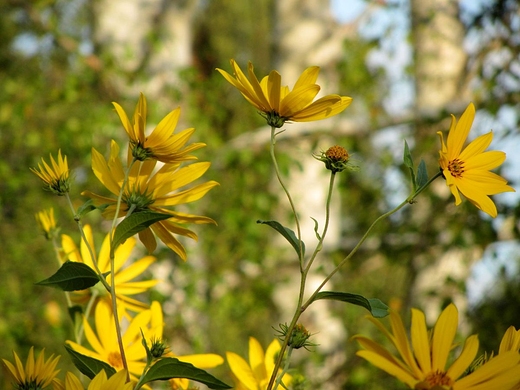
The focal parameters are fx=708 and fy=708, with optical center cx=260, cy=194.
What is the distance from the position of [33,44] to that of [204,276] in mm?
1275

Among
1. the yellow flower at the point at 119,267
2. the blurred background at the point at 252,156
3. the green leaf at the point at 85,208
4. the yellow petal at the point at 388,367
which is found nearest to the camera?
the yellow petal at the point at 388,367

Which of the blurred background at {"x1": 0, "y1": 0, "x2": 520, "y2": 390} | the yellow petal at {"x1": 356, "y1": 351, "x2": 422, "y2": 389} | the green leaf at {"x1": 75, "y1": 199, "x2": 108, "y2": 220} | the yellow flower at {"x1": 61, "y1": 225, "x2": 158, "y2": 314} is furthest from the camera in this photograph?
the blurred background at {"x1": 0, "y1": 0, "x2": 520, "y2": 390}

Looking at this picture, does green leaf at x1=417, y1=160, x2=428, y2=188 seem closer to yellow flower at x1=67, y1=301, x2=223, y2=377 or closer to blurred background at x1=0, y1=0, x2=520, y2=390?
yellow flower at x1=67, y1=301, x2=223, y2=377

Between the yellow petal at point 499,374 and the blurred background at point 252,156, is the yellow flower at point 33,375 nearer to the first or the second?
the yellow petal at point 499,374

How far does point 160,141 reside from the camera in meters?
0.46

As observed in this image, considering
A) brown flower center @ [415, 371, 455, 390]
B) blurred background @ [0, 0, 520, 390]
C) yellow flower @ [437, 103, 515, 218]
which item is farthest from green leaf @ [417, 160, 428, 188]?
blurred background @ [0, 0, 520, 390]

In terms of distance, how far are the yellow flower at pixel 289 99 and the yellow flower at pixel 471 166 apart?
0.07m

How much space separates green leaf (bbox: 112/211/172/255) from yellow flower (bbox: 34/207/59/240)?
0.60ft

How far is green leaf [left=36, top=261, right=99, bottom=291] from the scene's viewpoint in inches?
16.1

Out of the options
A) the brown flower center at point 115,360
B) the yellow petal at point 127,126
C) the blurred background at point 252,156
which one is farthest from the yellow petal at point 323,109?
the blurred background at point 252,156

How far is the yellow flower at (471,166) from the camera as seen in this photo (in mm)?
446

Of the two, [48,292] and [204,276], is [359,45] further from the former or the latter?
[48,292]

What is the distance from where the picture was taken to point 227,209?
2844mm

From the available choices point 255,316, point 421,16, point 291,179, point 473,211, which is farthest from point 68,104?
point 473,211
